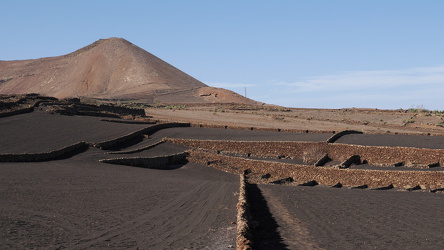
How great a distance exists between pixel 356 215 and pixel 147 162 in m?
22.1

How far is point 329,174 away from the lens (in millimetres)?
36688

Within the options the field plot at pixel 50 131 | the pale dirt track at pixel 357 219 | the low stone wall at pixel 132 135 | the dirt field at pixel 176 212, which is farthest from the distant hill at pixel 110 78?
the pale dirt track at pixel 357 219

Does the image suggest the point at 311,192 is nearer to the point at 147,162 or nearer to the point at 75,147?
the point at 147,162

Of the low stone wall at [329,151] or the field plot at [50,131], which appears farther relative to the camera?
the field plot at [50,131]

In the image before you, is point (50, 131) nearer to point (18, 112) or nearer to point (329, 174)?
point (18, 112)

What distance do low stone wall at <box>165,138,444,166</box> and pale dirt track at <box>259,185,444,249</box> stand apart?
446 inches

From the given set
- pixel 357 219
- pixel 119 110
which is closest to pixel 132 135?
pixel 119 110

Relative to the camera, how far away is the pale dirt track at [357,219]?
17.3 metres

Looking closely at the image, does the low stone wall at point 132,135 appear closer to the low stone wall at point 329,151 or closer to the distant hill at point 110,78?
the low stone wall at point 329,151

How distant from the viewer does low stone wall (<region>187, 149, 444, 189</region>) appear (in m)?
33.2

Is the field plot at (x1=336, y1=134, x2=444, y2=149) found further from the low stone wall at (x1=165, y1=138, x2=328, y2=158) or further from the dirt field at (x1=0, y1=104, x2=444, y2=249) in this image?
the dirt field at (x1=0, y1=104, x2=444, y2=249)

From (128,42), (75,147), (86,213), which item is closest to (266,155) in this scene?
(75,147)

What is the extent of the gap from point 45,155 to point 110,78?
12722 cm

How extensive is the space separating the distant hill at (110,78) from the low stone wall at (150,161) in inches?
3485
